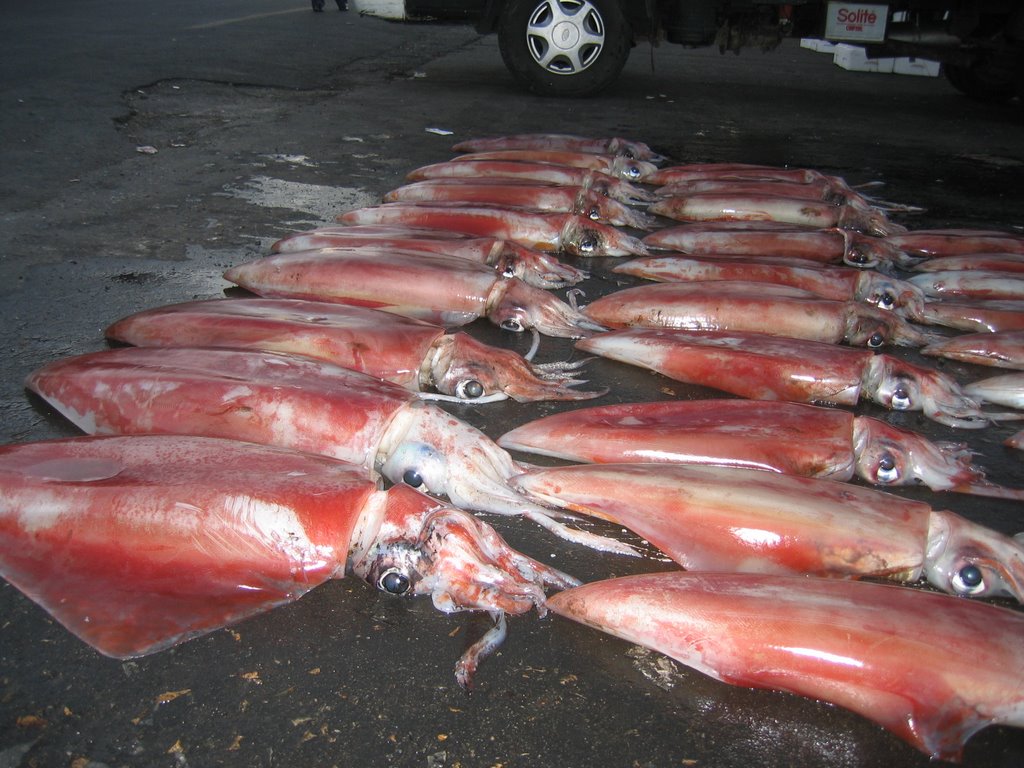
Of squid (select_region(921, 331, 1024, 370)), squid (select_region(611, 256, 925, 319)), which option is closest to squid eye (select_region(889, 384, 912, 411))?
squid (select_region(921, 331, 1024, 370))

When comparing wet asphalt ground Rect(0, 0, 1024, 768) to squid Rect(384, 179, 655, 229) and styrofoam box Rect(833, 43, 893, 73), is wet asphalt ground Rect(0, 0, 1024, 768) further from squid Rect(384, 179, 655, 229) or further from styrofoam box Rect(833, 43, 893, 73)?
styrofoam box Rect(833, 43, 893, 73)

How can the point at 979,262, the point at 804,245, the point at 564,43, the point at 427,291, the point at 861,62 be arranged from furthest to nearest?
1. the point at 861,62
2. the point at 564,43
3. the point at 804,245
4. the point at 979,262
5. the point at 427,291

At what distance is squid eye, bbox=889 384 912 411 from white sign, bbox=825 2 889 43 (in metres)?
6.72

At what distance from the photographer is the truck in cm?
808

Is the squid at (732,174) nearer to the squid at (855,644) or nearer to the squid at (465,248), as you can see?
the squid at (465,248)

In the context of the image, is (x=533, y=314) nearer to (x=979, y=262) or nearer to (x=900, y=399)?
(x=900, y=399)

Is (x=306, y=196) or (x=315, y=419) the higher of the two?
(x=306, y=196)

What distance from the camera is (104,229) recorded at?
4.35 meters

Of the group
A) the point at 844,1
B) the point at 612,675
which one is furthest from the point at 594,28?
the point at 612,675

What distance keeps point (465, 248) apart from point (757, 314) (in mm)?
1383

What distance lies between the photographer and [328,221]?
4.66 metres

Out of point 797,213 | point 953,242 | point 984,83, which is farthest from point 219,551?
point 984,83

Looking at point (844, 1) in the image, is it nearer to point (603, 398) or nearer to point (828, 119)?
point (828, 119)

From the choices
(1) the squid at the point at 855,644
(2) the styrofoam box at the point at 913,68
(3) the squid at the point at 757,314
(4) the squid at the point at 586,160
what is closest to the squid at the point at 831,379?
(3) the squid at the point at 757,314
